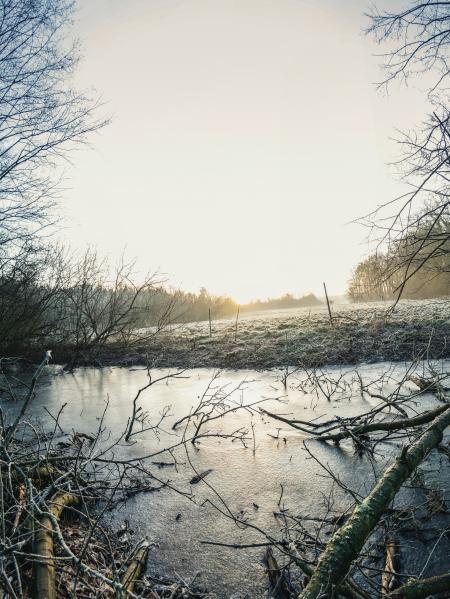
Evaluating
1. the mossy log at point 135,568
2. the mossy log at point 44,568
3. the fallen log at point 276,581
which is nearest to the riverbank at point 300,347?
the fallen log at point 276,581

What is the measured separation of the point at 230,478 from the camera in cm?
352

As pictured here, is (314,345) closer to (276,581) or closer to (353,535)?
(276,581)

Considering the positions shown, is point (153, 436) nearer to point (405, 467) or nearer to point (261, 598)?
point (261, 598)

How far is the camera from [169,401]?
275 inches

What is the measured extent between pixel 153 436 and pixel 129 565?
9.14ft

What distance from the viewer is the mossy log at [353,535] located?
1464 mm

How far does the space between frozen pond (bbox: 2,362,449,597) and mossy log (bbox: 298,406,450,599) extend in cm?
81

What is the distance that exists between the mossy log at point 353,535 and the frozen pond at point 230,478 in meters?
0.81

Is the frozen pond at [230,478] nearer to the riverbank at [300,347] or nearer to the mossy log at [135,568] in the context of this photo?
the mossy log at [135,568]

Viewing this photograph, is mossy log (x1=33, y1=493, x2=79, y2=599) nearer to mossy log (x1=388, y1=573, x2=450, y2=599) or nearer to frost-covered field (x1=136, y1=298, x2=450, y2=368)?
mossy log (x1=388, y1=573, x2=450, y2=599)

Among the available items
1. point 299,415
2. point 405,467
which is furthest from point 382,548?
point 299,415

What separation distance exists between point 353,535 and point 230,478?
2.06m

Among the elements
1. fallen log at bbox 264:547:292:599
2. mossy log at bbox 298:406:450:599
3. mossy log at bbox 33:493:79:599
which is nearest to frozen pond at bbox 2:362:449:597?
fallen log at bbox 264:547:292:599

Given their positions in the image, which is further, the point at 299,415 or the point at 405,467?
the point at 299,415
